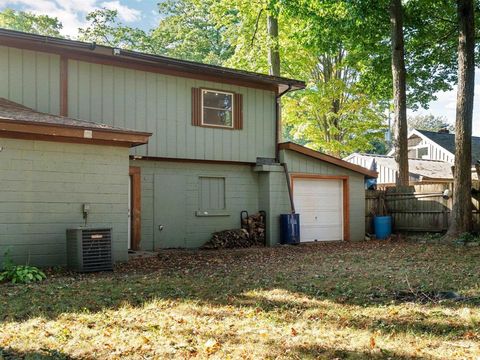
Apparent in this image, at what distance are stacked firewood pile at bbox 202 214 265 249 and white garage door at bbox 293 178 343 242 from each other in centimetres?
138

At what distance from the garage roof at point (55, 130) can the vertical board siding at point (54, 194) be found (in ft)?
0.43

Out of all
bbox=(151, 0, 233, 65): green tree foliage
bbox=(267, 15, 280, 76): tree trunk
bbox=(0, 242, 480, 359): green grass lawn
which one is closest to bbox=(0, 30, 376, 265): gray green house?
bbox=(0, 242, 480, 359): green grass lawn

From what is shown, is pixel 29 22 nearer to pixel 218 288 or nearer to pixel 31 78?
pixel 31 78

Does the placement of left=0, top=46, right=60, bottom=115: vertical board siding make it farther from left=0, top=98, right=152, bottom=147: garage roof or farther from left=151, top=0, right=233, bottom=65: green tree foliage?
left=151, top=0, right=233, bottom=65: green tree foliage

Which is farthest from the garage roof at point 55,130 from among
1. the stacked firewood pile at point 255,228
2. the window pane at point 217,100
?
the stacked firewood pile at point 255,228

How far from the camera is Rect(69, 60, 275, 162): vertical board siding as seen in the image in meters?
10.4

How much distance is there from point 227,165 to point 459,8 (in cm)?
719

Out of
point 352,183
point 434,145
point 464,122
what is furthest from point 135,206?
point 434,145

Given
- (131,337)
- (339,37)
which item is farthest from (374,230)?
(131,337)

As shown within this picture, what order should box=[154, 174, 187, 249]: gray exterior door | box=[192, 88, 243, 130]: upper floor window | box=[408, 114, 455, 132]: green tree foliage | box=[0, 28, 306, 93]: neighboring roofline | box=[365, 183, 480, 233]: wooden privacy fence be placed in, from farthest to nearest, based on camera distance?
box=[408, 114, 455, 132]: green tree foliage < box=[365, 183, 480, 233]: wooden privacy fence < box=[192, 88, 243, 130]: upper floor window < box=[154, 174, 187, 249]: gray exterior door < box=[0, 28, 306, 93]: neighboring roofline

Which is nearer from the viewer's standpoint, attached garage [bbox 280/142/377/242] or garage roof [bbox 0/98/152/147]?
garage roof [bbox 0/98/152/147]

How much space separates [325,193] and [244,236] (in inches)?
123

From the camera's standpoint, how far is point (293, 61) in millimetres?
22172

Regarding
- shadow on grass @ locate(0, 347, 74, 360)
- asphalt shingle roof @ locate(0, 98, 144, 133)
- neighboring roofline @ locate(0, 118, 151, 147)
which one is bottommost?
shadow on grass @ locate(0, 347, 74, 360)
